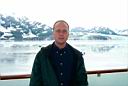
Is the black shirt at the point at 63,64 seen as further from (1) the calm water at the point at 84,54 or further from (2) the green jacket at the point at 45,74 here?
(1) the calm water at the point at 84,54

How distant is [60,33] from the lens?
79.0 inches

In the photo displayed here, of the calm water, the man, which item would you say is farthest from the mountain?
the man

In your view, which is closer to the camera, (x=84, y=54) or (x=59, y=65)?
(x=59, y=65)

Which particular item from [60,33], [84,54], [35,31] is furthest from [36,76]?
[84,54]

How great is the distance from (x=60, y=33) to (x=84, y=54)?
0.93m

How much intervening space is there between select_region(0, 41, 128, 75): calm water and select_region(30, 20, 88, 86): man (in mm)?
725

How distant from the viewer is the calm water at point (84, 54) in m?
2.66

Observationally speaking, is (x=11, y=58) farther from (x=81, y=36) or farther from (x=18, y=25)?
(x=81, y=36)

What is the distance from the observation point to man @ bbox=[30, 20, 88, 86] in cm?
198

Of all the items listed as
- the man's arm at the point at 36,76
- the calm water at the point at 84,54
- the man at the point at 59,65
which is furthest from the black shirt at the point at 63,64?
the calm water at the point at 84,54

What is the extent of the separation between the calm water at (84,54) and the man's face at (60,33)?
0.76 m

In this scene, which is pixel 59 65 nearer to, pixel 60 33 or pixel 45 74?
pixel 45 74

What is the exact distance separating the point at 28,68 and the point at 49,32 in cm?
44

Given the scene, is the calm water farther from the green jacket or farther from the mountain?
the green jacket
